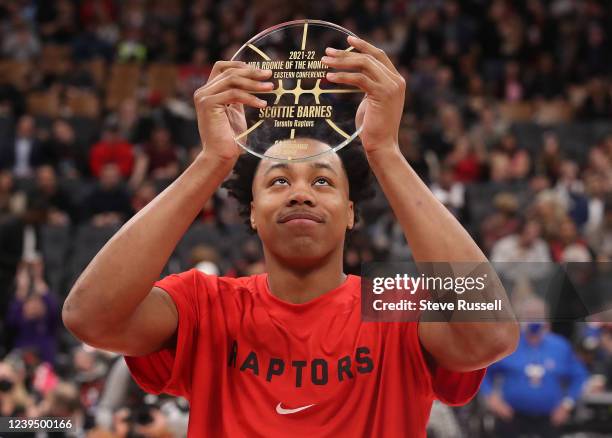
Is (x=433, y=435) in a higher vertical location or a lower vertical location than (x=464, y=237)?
higher

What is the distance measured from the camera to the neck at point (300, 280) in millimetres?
Answer: 3025

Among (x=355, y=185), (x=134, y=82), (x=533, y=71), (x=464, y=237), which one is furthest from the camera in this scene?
(x=533, y=71)

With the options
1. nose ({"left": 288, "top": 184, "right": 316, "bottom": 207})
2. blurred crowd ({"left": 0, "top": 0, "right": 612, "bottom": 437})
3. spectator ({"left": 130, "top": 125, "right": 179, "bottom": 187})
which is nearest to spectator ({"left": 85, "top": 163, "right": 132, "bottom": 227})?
blurred crowd ({"left": 0, "top": 0, "right": 612, "bottom": 437})

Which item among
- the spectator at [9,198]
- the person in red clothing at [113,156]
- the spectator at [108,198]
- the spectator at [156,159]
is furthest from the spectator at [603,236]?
the spectator at [9,198]

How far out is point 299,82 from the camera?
9.51ft

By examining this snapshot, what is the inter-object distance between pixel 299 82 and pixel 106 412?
2932 mm

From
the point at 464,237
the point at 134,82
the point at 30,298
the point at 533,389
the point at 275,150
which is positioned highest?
the point at 134,82

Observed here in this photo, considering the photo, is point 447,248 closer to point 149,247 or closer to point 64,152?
point 149,247

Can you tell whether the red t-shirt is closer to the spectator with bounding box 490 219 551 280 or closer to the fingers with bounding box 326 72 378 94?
the fingers with bounding box 326 72 378 94

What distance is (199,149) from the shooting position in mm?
11672

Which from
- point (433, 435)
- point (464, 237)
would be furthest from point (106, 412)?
point (464, 237)

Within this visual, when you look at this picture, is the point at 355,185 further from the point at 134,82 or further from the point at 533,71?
the point at 533,71

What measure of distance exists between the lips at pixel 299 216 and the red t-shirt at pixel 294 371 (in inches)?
9.4

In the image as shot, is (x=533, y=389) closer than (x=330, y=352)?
No
